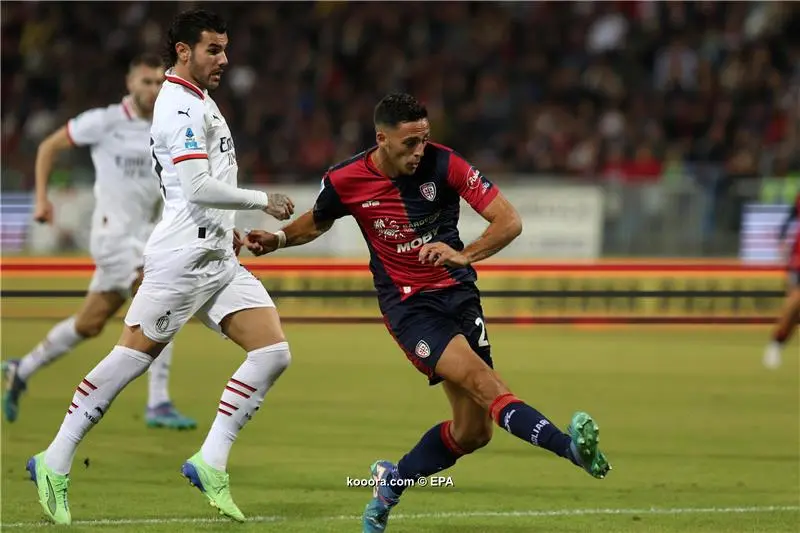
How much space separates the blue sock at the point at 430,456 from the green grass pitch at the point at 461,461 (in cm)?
38

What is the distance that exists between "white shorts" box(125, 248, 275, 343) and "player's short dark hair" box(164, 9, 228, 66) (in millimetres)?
1014

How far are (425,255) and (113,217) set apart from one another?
15.0 feet

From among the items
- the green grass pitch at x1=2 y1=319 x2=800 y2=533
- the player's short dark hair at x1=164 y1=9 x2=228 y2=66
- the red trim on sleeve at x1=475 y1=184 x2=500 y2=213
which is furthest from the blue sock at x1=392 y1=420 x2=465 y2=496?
the player's short dark hair at x1=164 y1=9 x2=228 y2=66

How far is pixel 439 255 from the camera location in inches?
241

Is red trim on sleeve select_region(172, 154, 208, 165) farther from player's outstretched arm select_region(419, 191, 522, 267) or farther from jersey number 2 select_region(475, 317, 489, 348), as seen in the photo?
jersey number 2 select_region(475, 317, 489, 348)

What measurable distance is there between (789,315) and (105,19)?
16.0 m

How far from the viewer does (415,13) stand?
24281 mm

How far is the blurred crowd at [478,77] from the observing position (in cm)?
2128

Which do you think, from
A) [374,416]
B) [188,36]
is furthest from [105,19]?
[188,36]

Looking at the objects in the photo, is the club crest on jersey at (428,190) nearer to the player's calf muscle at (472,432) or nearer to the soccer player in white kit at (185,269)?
the soccer player in white kit at (185,269)

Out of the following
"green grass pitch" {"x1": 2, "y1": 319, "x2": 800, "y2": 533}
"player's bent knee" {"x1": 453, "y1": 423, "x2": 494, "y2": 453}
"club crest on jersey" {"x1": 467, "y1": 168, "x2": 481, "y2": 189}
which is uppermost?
"club crest on jersey" {"x1": 467, "y1": 168, "x2": 481, "y2": 189}

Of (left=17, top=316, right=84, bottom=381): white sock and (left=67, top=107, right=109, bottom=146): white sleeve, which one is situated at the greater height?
(left=67, top=107, right=109, bottom=146): white sleeve

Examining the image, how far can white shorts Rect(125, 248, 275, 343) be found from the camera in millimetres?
6750

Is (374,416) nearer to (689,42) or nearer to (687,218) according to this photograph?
(687,218)
